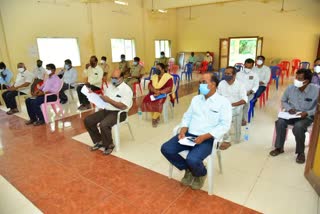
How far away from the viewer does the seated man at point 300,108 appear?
8.59 feet

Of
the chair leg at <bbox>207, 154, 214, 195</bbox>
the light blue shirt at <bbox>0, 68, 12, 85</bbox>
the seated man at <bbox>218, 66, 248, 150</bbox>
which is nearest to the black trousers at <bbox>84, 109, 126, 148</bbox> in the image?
the chair leg at <bbox>207, 154, 214, 195</bbox>

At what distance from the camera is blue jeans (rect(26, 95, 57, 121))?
414 centimetres

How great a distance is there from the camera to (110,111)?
3.10 meters

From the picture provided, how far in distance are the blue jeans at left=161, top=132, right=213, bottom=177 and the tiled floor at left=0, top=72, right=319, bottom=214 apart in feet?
0.83

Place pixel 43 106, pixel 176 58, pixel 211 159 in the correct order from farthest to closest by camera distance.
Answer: pixel 176 58
pixel 43 106
pixel 211 159

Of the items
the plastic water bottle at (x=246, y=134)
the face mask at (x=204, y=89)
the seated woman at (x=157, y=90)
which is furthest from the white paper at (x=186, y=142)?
the seated woman at (x=157, y=90)

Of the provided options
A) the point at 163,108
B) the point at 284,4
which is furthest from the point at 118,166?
the point at 284,4

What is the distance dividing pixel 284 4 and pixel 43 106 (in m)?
10.9

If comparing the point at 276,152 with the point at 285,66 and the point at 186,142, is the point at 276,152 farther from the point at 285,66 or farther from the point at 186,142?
the point at 285,66

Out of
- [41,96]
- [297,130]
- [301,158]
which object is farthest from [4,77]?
[301,158]

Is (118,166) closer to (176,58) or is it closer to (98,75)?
(98,75)

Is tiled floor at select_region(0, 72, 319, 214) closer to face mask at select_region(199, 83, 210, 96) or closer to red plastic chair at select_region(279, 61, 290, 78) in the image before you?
face mask at select_region(199, 83, 210, 96)

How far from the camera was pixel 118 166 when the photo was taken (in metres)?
2.70

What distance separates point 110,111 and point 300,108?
252 cm
